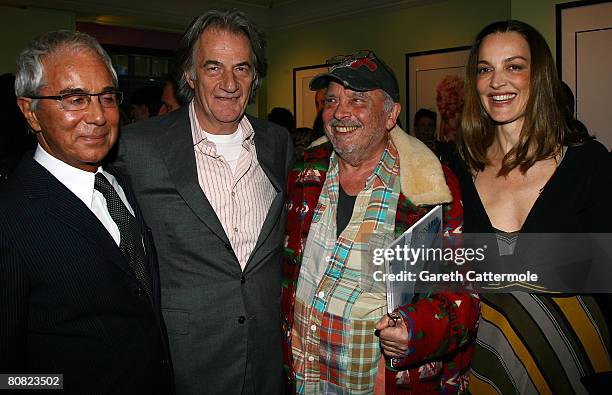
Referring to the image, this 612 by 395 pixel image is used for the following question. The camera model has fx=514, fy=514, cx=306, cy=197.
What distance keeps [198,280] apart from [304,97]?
289 inches

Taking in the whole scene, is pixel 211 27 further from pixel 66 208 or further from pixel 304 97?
pixel 304 97

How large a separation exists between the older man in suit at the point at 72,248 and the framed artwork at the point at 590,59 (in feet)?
14.4

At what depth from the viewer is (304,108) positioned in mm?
9062

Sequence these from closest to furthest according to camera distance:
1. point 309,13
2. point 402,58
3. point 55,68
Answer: point 55,68 < point 402,58 < point 309,13

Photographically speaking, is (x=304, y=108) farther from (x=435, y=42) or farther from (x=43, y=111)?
(x=43, y=111)

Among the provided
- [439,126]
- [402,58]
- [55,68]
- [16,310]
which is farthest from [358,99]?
[402,58]

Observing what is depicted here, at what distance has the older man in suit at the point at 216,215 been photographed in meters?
2.05

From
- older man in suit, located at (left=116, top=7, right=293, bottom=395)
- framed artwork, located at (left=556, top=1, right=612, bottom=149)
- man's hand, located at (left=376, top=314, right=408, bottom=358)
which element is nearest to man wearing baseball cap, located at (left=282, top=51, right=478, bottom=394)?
man's hand, located at (left=376, top=314, right=408, bottom=358)

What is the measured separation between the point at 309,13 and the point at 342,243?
741 cm

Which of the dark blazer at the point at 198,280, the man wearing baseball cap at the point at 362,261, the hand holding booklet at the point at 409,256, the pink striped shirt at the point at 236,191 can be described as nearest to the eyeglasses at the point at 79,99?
the dark blazer at the point at 198,280

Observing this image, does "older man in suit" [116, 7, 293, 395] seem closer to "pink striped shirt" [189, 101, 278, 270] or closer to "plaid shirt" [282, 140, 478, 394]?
"pink striped shirt" [189, 101, 278, 270]

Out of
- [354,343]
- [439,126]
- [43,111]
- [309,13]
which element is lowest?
[354,343]

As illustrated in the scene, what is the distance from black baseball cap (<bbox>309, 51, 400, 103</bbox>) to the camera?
2.08 meters

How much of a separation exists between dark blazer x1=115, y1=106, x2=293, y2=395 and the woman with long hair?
0.90 meters
